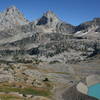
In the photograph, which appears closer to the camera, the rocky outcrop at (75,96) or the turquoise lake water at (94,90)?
the rocky outcrop at (75,96)

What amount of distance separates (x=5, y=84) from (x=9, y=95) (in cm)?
3638

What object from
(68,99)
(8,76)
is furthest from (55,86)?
(68,99)

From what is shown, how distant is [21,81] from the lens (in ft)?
509

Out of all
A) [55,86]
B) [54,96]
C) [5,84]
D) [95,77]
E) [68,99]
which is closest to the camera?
[68,99]

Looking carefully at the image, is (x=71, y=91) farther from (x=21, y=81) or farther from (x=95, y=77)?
(x=95, y=77)

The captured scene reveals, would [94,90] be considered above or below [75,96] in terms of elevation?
below

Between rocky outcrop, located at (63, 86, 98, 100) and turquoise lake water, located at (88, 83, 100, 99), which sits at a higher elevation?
rocky outcrop, located at (63, 86, 98, 100)

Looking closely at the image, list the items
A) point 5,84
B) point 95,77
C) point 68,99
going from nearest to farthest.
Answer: point 68,99 → point 5,84 → point 95,77

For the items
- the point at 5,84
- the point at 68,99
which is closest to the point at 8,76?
the point at 5,84

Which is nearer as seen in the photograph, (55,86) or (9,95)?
(9,95)

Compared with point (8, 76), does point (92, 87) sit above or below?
below

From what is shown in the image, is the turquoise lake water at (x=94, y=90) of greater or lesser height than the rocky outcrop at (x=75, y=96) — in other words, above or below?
below

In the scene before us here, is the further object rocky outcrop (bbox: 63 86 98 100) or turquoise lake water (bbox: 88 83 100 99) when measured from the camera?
turquoise lake water (bbox: 88 83 100 99)

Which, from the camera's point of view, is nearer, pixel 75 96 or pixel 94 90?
Result: pixel 75 96
